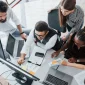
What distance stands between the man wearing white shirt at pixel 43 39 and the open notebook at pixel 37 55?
60 mm

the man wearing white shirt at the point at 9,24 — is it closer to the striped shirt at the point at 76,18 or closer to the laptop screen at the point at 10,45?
the laptop screen at the point at 10,45

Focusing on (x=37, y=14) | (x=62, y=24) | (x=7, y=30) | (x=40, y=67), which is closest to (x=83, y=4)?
(x=37, y=14)

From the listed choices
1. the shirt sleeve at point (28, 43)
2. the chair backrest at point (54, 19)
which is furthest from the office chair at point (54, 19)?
the shirt sleeve at point (28, 43)

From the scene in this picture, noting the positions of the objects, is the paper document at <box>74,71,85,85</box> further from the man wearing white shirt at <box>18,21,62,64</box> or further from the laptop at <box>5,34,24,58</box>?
the laptop at <box>5,34,24,58</box>

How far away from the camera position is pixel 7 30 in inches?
120

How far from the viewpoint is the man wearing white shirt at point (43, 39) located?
93.7 inches

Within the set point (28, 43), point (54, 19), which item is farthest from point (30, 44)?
point (54, 19)

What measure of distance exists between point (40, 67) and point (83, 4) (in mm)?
3051

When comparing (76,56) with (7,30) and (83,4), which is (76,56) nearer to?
(7,30)

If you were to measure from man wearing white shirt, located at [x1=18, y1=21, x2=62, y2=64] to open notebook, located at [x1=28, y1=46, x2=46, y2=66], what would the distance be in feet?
0.20

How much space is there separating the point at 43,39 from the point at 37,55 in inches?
9.1

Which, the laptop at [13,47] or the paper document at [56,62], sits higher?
the laptop at [13,47]

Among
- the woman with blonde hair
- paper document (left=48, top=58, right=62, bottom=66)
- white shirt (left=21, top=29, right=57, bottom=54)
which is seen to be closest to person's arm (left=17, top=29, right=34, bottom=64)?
white shirt (left=21, top=29, right=57, bottom=54)

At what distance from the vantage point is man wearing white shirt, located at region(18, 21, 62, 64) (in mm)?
2379
